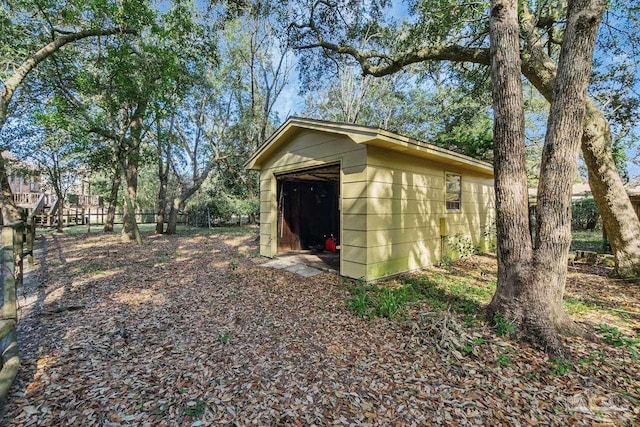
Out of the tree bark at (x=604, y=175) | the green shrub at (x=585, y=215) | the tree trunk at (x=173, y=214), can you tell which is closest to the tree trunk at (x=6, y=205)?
the tree trunk at (x=173, y=214)

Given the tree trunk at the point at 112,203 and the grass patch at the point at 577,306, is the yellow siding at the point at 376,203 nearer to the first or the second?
the grass patch at the point at 577,306

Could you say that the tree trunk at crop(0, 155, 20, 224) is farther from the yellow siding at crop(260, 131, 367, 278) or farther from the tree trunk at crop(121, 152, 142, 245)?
the yellow siding at crop(260, 131, 367, 278)

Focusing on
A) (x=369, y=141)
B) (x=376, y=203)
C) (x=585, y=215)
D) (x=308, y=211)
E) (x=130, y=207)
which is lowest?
(x=585, y=215)

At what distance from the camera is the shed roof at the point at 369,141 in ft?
15.1

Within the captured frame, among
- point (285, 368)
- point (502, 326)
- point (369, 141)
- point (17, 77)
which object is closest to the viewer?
point (285, 368)

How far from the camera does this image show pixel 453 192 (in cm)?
741

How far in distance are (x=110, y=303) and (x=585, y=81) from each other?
262 inches

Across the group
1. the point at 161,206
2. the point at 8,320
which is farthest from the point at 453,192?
the point at 161,206

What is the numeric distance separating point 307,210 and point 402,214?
3.71m

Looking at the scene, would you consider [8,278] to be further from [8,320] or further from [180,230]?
[180,230]

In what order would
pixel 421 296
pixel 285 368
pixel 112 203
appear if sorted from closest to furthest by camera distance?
pixel 285 368, pixel 421 296, pixel 112 203

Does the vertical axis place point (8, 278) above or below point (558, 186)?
below

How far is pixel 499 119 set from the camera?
10.4 ft

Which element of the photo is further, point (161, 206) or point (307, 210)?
point (161, 206)
